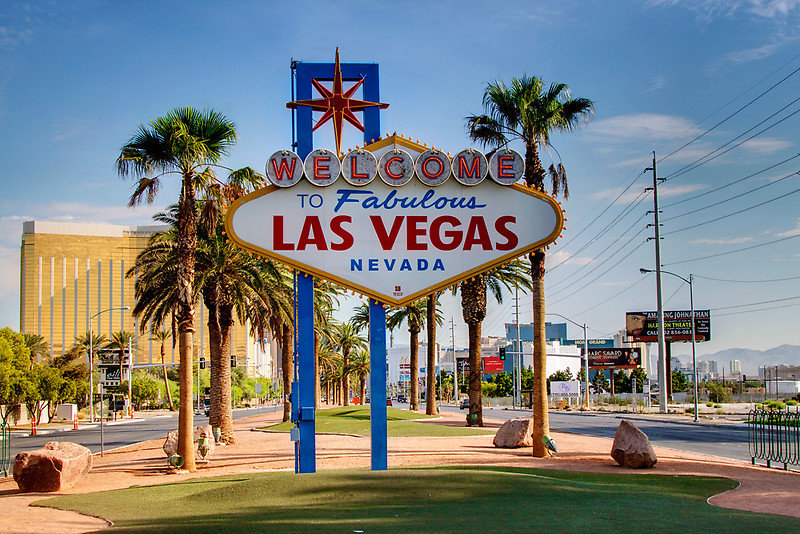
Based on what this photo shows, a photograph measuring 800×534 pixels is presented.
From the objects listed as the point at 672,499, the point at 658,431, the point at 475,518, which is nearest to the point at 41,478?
the point at 475,518

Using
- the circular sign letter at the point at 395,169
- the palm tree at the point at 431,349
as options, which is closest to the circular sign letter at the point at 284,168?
the circular sign letter at the point at 395,169

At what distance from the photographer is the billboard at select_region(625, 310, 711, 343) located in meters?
91.7

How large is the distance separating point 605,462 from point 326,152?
11.4 m

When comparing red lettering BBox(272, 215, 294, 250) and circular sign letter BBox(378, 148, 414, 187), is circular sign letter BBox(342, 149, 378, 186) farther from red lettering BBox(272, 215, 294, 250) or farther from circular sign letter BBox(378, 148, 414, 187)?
red lettering BBox(272, 215, 294, 250)

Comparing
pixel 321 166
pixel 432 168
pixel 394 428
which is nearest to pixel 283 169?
pixel 321 166

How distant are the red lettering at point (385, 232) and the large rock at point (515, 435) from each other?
431 inches

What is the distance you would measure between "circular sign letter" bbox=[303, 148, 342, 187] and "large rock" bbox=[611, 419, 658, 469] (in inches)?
381

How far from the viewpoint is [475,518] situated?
1034 cm

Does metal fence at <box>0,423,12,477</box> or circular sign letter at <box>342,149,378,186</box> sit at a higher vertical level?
circular sign letter at <box>342,149,378,186</box>

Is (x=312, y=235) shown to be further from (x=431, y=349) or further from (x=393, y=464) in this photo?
(x=431, y=349)

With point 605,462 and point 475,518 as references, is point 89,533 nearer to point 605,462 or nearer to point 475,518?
point 475,518

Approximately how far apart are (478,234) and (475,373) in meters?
20.1

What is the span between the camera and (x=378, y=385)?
16625mm

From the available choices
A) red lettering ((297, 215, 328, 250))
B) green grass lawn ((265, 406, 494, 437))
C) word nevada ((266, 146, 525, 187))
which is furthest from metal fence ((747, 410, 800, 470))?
red lettering ((297, 215, 328, 250))
